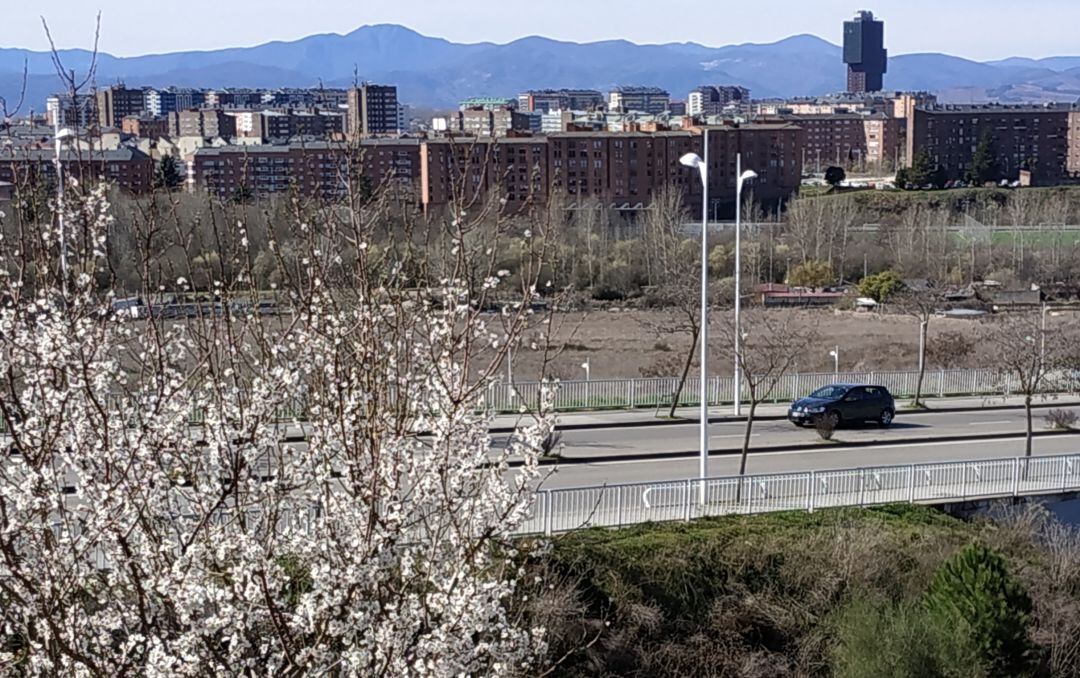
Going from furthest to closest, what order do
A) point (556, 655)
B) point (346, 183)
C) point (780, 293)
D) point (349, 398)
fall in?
point (780, 293)
point (556, 655)
point (346, 183)
point (349, 398)

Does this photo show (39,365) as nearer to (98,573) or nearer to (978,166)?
(98,573)

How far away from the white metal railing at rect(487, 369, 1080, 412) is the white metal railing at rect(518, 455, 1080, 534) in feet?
18.4

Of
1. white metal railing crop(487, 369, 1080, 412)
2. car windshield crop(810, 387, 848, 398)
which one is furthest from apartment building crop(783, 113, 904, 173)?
car windshield crop(810, 387, 848, 398)

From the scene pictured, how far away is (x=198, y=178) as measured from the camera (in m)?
66.4

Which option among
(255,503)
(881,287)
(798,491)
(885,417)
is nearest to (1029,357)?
(885,417)

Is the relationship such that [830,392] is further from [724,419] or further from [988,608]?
[988,608]

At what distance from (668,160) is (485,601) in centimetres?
7008

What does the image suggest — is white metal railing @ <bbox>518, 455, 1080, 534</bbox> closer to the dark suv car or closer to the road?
the road

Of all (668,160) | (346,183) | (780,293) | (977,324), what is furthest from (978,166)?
(346,183)

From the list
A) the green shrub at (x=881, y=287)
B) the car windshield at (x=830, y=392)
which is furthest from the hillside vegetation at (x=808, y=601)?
the green shrub at (x=881, y=287)

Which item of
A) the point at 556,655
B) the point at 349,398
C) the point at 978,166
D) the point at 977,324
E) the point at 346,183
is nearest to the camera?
the point at 349,398

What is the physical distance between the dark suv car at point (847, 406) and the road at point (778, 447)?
20cm

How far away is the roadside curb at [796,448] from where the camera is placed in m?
18.5

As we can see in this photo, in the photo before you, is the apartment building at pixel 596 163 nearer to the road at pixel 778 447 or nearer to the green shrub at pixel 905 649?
the road at pixel 778 447
